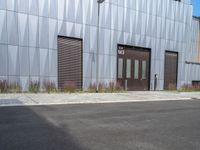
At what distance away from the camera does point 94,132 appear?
6699mm

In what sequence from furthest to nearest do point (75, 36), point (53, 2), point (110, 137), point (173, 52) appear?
point (173, 52), point (75, 36), point (53, 2), point (110, 137)

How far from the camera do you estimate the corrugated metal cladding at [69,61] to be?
2022cm

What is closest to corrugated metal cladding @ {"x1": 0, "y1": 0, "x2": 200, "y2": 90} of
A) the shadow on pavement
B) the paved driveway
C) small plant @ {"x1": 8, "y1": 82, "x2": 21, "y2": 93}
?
small plant @ {"x1": 8, "y1": 82, "x2": 21, "y2": 93}

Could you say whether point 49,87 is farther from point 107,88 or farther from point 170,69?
point 170,69

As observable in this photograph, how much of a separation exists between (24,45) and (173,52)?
58.1ft

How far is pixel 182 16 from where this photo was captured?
29.4 metres

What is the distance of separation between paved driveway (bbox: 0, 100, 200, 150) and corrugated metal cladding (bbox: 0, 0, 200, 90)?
9995 mm

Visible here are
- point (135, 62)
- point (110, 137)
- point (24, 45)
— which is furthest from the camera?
point (135, 62)

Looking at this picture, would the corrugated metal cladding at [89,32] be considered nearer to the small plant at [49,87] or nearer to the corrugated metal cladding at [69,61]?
the corrugated metal cladding at [69,61]

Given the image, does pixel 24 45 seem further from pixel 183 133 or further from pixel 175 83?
pixel 175 83

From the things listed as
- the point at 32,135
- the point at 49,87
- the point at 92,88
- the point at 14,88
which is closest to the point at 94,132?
A: the point at 32,135

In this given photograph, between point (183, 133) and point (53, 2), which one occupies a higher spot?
point (53, 2)

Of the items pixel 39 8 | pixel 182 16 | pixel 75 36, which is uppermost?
pixel 182 16

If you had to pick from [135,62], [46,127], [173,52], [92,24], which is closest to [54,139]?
[46,127]
